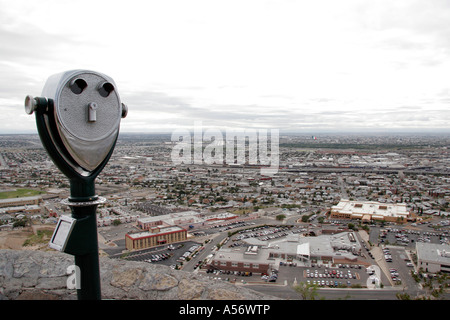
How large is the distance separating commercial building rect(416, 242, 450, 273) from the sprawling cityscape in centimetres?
2

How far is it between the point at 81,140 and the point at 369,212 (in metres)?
15.3

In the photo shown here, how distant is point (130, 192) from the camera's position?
20141 millimetres

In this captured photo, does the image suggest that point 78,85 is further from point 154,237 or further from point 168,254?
point 154,237

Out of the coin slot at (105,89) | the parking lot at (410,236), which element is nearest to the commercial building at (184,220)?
the parking lot at (410,236)

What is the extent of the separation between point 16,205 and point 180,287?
16.4 meters

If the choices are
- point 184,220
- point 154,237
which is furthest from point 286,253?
point 184,220

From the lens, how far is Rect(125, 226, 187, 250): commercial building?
10.1 m

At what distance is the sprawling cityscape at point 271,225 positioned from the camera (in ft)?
25.8

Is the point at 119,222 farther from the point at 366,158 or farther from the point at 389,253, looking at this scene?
the point at 366,158

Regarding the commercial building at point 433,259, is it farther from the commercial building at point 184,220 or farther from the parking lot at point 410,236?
the commercial building at point 184,220

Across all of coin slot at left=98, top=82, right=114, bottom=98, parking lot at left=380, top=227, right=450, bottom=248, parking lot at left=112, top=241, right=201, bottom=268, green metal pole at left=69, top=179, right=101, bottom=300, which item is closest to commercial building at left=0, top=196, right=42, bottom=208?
parking lot at left=112, top=241, right=201, bottom=268

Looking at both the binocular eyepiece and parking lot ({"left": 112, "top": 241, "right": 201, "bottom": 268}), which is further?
parking lot ({"left": 112, "top": 241, "right": 201, "bottom": 268})

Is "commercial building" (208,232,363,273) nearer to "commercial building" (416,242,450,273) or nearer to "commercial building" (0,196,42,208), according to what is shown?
"commercial building" (416,242,450,273)
